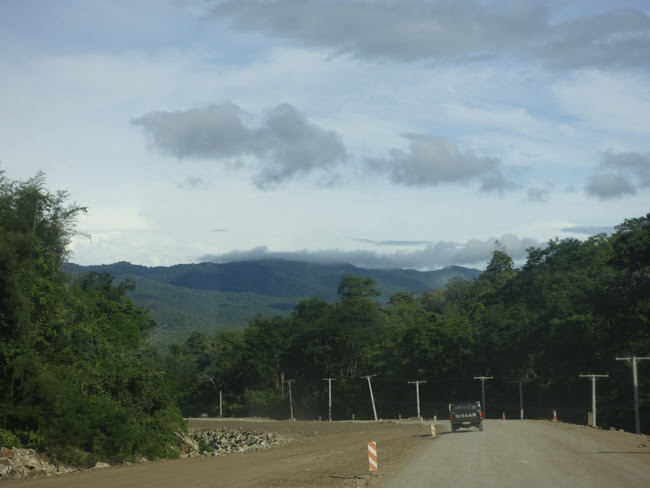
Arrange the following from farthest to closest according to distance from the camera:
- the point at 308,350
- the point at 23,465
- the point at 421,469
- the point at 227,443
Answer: the point at 308,350
the point at 227,443
the point at 23,465
the point at 421,469

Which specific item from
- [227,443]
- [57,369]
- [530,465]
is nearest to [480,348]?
[227,443]

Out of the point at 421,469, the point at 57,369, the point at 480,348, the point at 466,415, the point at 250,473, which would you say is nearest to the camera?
the point at 421,469

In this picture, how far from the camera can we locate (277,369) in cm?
12269

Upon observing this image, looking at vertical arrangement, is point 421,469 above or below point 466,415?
above

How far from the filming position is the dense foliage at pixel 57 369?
31.3 m

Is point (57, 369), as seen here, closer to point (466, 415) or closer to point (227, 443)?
point (227, 443)

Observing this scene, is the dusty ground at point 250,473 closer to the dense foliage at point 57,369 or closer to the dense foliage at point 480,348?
the dense foliage at point 57,369

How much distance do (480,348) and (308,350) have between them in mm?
31390

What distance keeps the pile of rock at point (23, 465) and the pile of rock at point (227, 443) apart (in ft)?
39.2

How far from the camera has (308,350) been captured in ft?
368

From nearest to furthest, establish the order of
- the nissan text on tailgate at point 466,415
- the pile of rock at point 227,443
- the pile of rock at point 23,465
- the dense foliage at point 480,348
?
the pile of rock at point 23,465 < the pile of rock at point 227,443 < the nissan text on tailgate at point 466,415 < the dense foliage at point 480,348

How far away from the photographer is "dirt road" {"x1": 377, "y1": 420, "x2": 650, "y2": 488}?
19.8 m

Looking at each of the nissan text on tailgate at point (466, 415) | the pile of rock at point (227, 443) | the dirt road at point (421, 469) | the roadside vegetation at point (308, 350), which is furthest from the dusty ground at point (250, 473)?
the nissan text on tailgate at point (466, 415)

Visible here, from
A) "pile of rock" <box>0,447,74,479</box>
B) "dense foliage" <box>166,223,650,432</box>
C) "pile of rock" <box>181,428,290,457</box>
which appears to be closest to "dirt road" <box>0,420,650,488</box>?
"pile of rock" <box>0,447,74,479</box>
